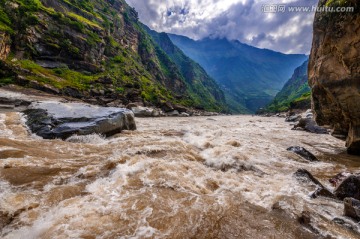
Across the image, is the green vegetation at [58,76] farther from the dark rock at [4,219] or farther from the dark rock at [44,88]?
the dark rock at [4,219]

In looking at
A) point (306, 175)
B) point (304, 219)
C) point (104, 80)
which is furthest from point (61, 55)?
point (304, 219)

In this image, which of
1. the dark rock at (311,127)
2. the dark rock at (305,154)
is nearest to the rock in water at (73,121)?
the dark rock at (305,154)

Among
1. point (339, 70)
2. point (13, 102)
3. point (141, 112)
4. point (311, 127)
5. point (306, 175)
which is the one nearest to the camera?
point (306, 175)

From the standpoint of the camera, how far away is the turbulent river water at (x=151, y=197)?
17.1ft

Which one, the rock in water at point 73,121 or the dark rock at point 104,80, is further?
the dark rock at point 104,80

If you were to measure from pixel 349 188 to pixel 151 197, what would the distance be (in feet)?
22.7

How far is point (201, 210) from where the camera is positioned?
627 cm

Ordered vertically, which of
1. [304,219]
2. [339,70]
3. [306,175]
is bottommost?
[304,219]

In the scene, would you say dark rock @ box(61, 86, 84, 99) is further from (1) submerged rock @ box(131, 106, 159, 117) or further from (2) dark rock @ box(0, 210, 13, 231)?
(2) dark rock @ box(0, 210, 13, 231)

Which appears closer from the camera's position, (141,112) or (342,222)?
(342,222)

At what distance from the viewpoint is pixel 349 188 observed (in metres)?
7.37

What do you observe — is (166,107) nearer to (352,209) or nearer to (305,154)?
(305,154)

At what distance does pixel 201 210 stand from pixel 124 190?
269 centimetres

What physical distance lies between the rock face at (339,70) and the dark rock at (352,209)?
9990mm
